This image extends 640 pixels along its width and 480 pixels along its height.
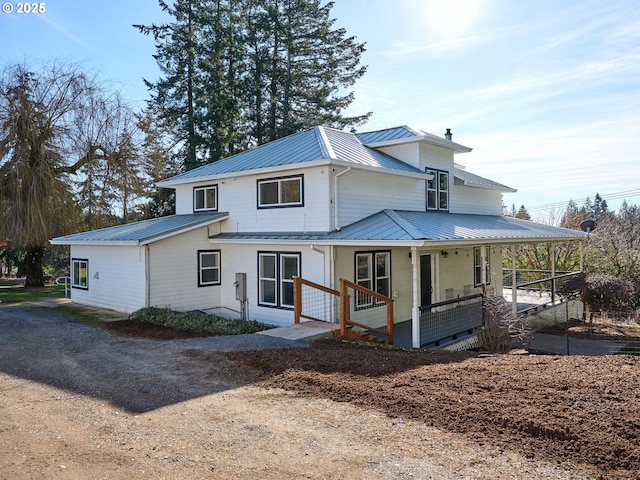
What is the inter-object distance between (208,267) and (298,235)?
4081mm

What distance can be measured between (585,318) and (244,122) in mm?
23753

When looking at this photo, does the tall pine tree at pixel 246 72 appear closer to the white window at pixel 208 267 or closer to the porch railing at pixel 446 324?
the white window at pixel 208 267

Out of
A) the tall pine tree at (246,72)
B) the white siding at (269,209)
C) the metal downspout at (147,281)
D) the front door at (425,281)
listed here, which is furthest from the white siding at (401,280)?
the tall pine tree at (246,72)

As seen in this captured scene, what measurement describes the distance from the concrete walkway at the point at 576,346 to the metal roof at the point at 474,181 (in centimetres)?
666

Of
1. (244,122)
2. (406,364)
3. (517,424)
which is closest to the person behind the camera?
(517,424)

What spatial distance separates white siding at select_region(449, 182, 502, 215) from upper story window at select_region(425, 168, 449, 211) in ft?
→ 1.57

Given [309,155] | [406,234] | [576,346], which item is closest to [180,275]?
[309,155]

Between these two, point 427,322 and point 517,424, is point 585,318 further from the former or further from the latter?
point 517,424

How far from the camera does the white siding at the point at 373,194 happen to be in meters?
13.4

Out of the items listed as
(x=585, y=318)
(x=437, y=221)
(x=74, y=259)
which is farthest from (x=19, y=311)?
(x=585, y=318)

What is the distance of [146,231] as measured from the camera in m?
15.4

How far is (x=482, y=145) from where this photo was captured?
914 inches

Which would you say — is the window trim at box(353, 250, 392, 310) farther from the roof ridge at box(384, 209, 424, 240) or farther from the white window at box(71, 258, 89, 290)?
the white window at box(71, 258, 89, 290)

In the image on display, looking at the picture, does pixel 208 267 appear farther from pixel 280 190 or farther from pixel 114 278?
pixel 280 190
